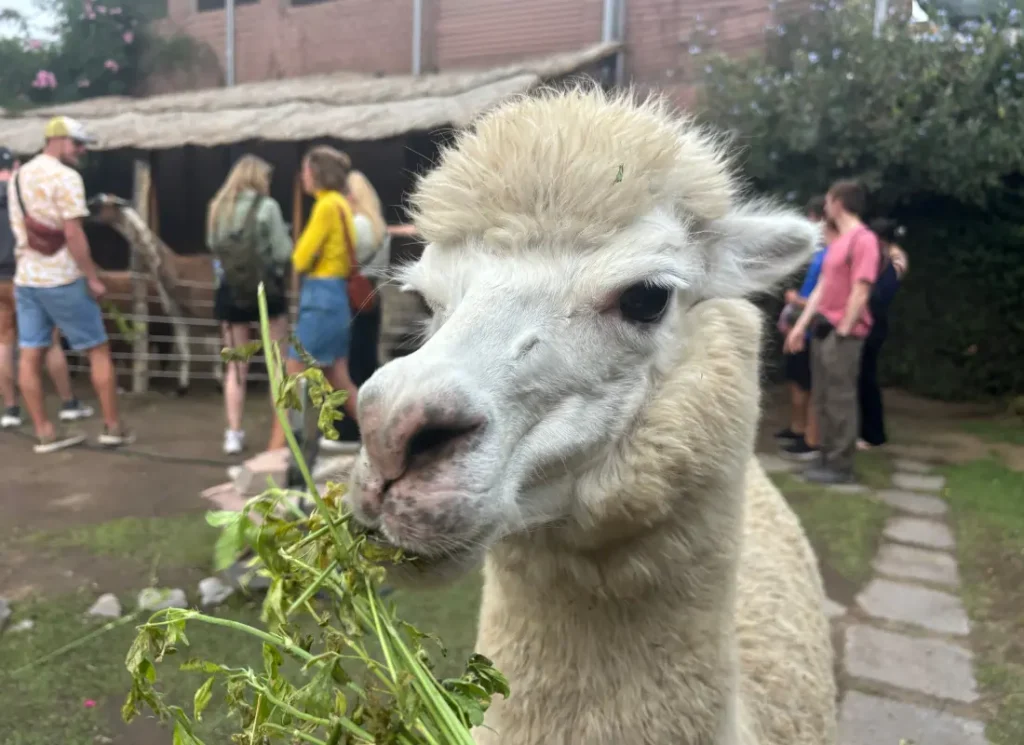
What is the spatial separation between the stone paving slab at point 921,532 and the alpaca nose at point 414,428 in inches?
149

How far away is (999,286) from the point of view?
8008 mm

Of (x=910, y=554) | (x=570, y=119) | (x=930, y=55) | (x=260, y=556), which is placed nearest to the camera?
(x=260, y=556)

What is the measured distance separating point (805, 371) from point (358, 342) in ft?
10.4

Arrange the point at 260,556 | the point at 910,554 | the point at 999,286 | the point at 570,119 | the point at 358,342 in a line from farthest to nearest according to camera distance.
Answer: the point at 999,286, the point at 358,342, the point at 910,554, the point at 570,119, the point at 260,556

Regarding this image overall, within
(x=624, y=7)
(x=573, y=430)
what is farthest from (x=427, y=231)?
(x=624, y=7)

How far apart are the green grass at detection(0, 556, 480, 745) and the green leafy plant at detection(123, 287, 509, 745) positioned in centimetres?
109

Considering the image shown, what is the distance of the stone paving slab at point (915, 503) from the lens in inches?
176

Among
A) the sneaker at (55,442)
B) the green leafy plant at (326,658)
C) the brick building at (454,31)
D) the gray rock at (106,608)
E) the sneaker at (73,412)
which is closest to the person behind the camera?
the green leafy plant at (326,658)

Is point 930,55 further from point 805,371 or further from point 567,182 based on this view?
point 567,182

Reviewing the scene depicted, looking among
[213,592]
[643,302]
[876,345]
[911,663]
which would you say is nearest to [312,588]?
[643,302]

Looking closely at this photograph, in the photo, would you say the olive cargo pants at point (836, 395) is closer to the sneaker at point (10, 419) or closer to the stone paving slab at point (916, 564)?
the stone paving slab at point (916, 564)

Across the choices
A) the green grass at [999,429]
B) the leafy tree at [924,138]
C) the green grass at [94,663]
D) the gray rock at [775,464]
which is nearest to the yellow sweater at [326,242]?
the green grass at [94,663]

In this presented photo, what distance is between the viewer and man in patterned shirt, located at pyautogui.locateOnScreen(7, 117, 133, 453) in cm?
439

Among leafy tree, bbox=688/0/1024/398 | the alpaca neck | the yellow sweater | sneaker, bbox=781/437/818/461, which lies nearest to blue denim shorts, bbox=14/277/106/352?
the yellow sweater
